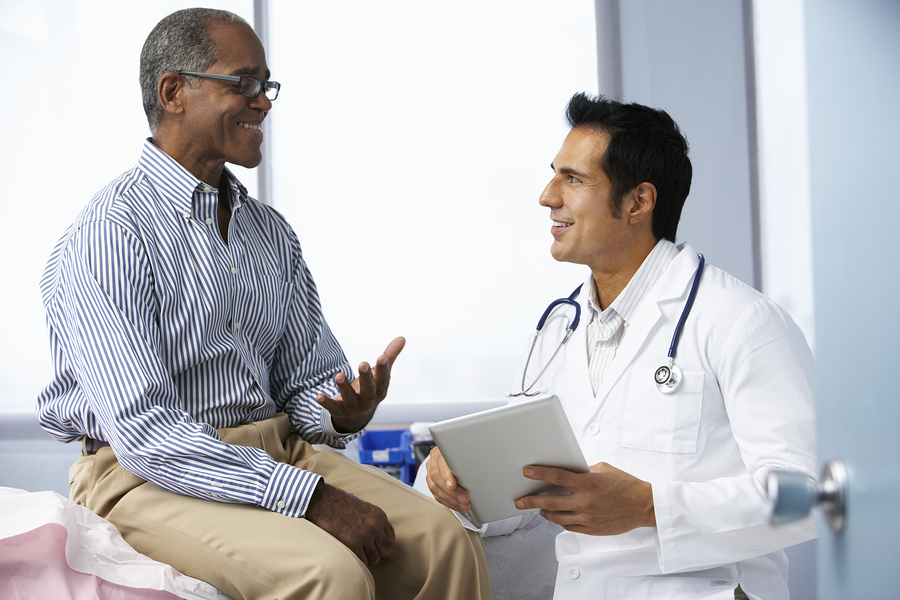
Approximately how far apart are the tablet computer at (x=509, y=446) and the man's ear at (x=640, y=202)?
0.63 meters

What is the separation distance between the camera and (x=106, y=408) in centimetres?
130

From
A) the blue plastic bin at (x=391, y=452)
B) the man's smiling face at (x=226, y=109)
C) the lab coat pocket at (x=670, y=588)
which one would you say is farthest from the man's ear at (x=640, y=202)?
the blue plastic bin at (x=391, y=452)

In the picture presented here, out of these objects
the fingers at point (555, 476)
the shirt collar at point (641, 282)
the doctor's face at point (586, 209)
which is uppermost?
the doctor's face at point (586, 209)

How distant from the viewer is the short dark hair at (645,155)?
61.6 inches

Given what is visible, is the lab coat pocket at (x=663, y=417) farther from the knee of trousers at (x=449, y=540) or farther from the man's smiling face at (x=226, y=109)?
the man's smiling face at (x=226, y=109)

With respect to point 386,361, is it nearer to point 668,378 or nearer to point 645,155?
point 668,378

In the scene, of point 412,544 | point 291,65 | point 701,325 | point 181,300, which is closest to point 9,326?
point 291,65

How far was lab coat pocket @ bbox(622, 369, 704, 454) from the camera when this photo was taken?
→ 1.31 m

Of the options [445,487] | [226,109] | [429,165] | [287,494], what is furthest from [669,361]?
[429,165]

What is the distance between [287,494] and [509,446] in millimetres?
457

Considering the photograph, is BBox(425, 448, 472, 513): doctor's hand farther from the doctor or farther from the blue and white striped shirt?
the blue and white striped shirt

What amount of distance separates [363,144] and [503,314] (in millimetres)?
926

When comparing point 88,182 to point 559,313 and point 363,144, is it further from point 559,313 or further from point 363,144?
point 559,313

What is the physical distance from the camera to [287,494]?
1.33 metres
